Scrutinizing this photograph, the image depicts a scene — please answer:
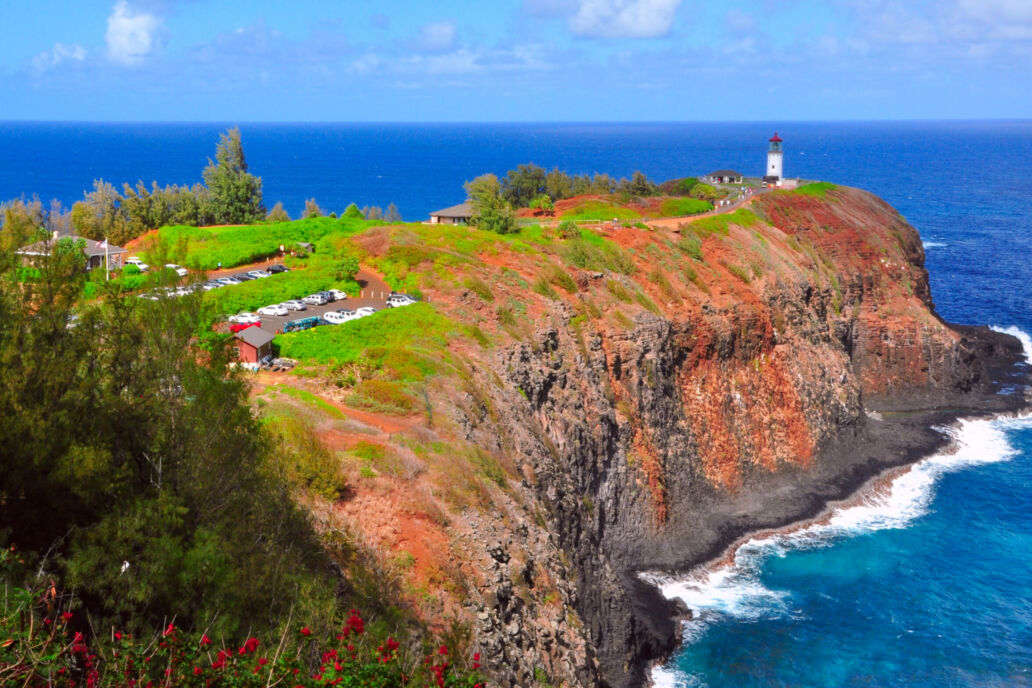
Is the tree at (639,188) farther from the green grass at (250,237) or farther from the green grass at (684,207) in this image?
the green grass at (250,237)

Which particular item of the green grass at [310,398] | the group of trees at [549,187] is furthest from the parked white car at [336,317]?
the group of trees at [549,187]

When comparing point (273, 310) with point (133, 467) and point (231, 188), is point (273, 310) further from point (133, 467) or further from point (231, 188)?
point (231, 188)

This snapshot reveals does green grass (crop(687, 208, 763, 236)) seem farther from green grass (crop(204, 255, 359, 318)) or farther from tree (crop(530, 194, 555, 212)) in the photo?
green grass (crop(204, 255, 359, 318))

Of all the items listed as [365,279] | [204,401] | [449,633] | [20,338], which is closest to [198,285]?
[204,401]

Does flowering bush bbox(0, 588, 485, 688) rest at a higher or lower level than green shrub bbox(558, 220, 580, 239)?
lower

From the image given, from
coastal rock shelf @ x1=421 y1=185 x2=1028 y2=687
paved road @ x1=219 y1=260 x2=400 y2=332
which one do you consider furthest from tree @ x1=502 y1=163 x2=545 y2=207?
paved road @ x1=219 y1=260 x2=400 y2=332

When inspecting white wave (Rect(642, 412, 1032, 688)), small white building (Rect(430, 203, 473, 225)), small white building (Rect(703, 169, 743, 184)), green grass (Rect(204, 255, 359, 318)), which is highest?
small white building (Rect(703, 169, 743, 184))

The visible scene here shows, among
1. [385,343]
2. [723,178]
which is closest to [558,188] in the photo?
[723,178]
